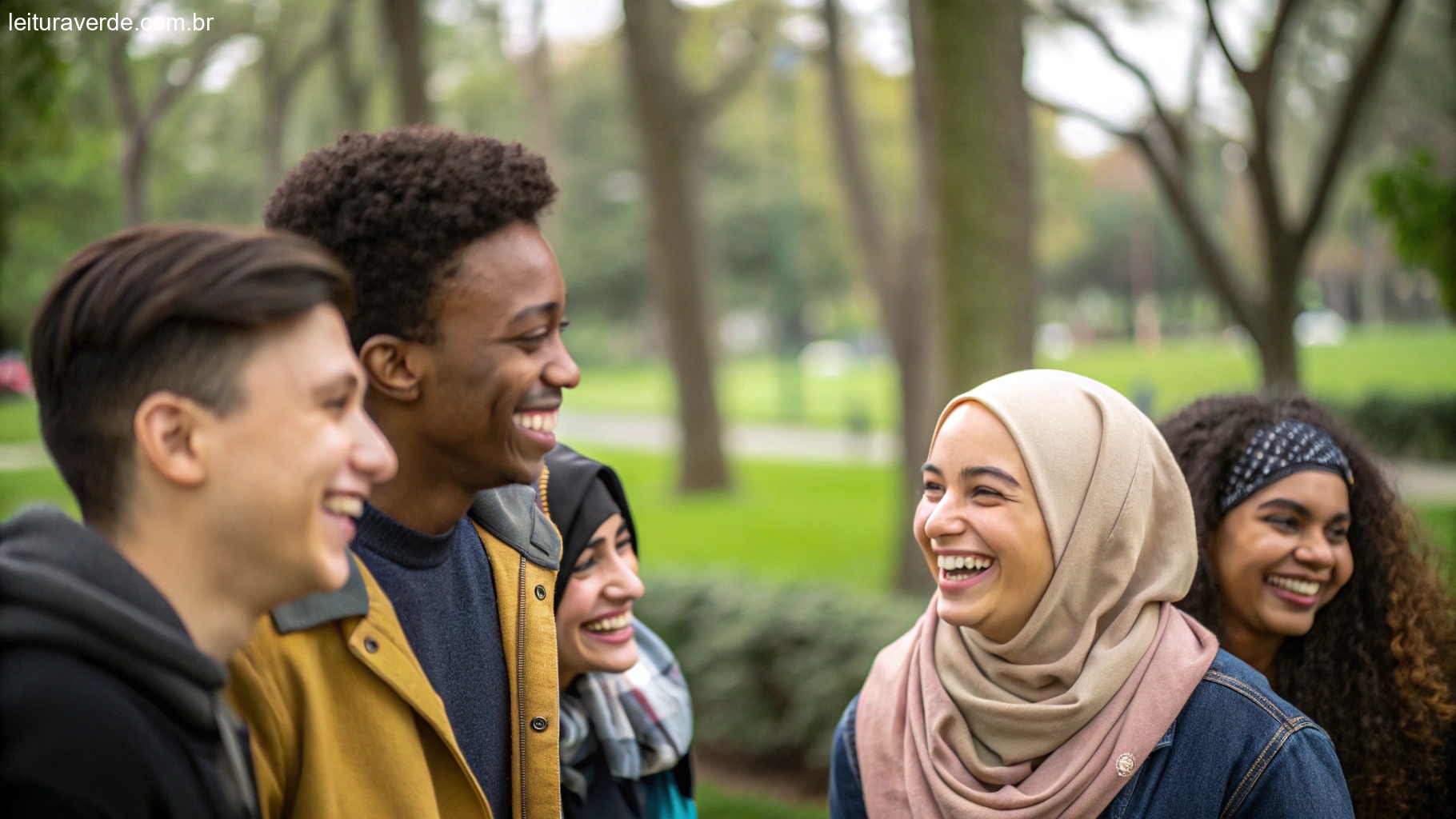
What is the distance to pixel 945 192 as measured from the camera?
6137mm

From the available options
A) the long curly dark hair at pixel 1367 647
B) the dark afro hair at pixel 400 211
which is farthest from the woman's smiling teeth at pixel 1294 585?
the dark afro hair at pixel 400 211

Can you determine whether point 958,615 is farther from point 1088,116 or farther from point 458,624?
point 1088,116

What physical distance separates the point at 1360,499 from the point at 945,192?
338 cm

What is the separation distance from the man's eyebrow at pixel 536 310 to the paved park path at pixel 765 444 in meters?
12.4

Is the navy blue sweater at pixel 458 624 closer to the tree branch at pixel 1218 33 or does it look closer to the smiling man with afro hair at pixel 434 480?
the smiling man with afro hair at pixel 434 480

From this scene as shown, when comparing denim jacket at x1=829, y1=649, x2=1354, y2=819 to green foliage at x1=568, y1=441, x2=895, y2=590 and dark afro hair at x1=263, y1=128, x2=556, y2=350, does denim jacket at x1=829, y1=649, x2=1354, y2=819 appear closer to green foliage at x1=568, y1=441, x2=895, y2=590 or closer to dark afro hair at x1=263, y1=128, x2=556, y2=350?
dark afro hair at x1=263, y1=128, x2=556, y2=350

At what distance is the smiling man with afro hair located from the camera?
6.53 ft

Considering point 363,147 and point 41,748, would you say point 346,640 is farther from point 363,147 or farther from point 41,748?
point 363,147

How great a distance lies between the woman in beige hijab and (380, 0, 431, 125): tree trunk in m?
9.75

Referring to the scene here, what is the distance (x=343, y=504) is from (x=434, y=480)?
0.49 metres

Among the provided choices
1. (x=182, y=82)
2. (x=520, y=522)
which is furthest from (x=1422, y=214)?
(x=182, y=82)

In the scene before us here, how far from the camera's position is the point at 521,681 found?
237 cm

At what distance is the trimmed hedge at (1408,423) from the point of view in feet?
50.5

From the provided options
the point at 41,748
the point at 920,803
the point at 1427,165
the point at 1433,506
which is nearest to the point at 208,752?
the point at 41,748
